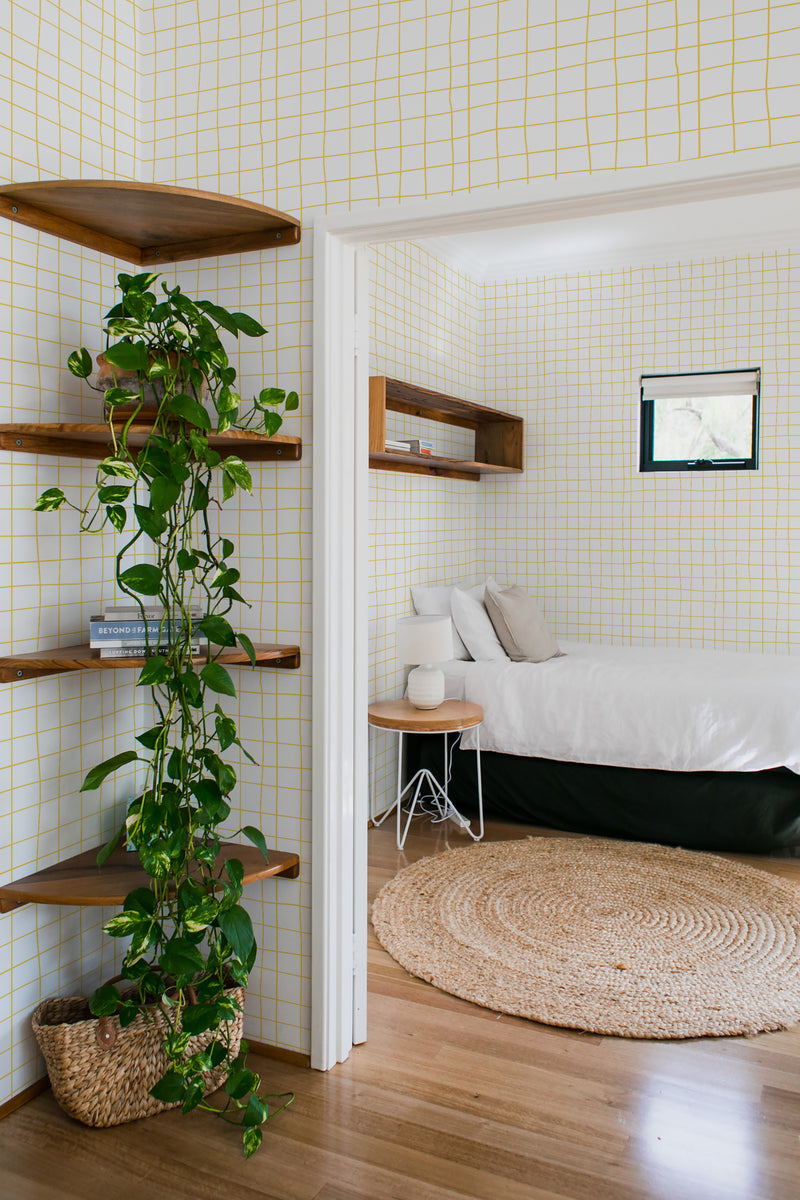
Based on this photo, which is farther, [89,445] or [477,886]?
[477,886]

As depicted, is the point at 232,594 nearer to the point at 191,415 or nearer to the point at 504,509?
the point at 191,415

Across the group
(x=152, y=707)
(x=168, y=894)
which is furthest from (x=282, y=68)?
(x=168, y=894)

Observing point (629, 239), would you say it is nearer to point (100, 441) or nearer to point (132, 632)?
point (100, 441)

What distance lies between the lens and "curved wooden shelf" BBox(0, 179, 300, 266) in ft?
6.41

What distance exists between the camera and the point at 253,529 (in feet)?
7.68

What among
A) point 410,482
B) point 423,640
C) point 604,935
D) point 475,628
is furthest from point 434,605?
point 604,935

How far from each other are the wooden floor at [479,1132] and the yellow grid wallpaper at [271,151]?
0.24 metres

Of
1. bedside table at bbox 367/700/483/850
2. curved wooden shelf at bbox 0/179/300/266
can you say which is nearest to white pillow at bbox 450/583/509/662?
bedside table at bbox 367/700/483/850

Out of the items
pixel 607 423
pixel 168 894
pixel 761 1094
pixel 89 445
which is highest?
pixel 607 423

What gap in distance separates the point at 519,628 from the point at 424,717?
0.98 meters

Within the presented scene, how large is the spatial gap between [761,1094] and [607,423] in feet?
12.6

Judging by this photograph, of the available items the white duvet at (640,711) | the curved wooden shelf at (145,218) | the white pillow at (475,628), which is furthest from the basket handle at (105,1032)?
the white pillow at (475,628)

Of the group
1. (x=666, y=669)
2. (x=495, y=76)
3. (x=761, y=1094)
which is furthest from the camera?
(x=666, y=669)

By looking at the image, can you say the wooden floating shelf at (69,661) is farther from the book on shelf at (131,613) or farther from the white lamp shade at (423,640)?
the white lamp shade at (423,640)
